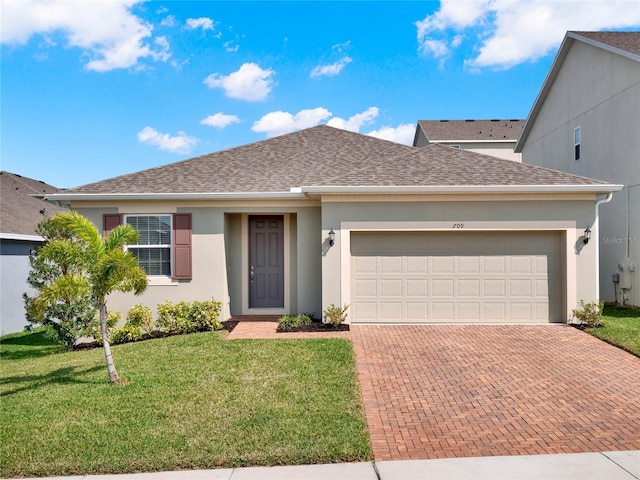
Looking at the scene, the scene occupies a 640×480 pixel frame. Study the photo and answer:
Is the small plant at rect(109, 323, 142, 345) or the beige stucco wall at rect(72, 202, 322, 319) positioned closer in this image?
the small plant at rect(109, 323, 142, 345)

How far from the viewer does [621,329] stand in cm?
912

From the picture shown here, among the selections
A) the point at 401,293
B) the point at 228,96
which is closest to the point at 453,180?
the point at 401,293

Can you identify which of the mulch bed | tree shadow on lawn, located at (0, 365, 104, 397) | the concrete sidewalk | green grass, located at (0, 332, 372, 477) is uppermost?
the mulch bed

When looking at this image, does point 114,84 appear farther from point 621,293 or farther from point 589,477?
point 621,293

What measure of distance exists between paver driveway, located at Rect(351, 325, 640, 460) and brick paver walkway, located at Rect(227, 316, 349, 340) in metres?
0.73

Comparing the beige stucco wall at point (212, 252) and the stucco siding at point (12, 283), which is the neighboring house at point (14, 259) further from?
the beige stucco wall at point (212, 252)

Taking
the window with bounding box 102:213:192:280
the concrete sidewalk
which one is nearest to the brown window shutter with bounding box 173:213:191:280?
the window with bounding box 102:213:192:280

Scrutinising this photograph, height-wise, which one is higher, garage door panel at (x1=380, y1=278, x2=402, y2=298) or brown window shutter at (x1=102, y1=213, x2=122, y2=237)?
brown window shutter at (x1=102, y1=213, x2=122, y2=237)

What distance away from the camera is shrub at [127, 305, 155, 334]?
975 centimetres

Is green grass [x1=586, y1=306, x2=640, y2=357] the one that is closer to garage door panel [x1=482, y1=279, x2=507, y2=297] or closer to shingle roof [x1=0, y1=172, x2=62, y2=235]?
garage door panel [x1=482, y1=279, x2=507, y2=297]

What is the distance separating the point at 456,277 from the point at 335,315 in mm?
2994

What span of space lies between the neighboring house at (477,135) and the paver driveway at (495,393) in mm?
22397

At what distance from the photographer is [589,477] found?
3.73 meters

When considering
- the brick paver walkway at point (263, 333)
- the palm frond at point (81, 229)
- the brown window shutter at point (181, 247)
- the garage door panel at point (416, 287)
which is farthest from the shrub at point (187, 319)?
the garage door panel at point (416, 287)
